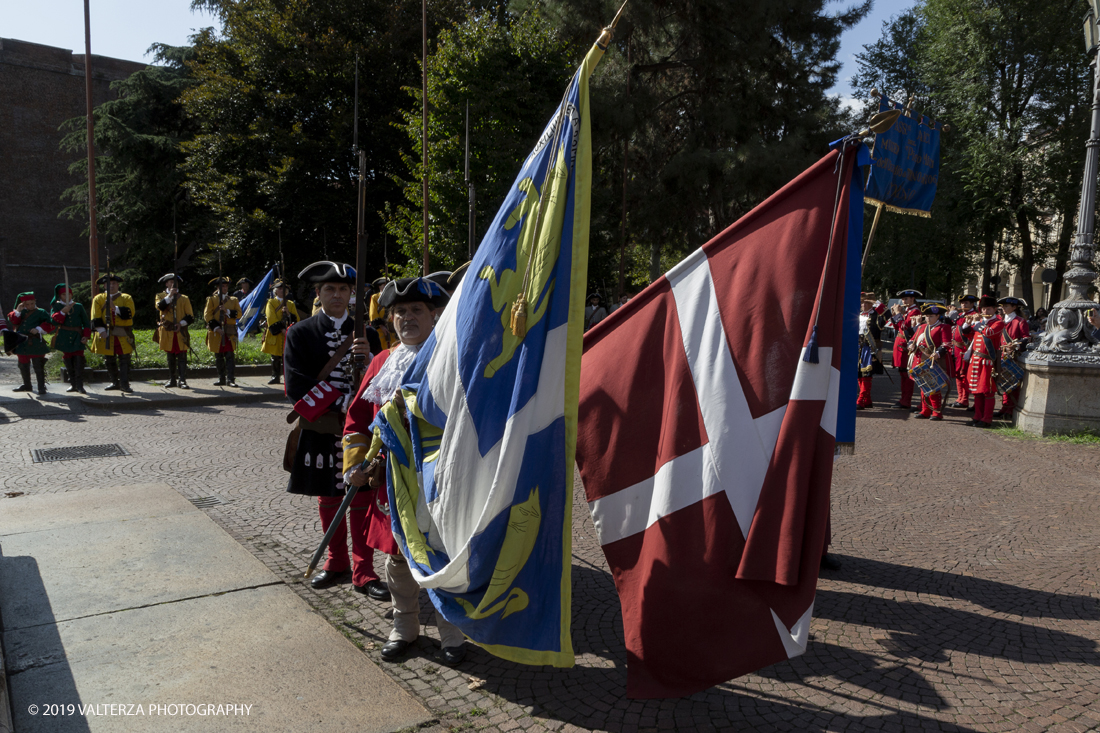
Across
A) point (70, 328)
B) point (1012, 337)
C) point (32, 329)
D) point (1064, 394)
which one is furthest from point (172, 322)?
point (1064, 394)

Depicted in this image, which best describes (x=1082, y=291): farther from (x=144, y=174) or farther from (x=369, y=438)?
(x=144, y=174)

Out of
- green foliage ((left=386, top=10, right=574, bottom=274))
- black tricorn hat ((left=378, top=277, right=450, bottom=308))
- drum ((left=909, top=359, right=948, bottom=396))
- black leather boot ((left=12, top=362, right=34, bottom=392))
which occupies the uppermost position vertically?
green foliage ((left=386, top=10, right=574, bottom=274))

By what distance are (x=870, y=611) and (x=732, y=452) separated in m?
1.97

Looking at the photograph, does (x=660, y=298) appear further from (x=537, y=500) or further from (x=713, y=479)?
(x=537, y=500)

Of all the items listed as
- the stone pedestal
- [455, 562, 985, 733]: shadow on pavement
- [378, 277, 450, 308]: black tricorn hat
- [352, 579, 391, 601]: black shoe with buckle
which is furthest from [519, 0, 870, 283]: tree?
[455, 562, 985, 733]: shadow on pavement

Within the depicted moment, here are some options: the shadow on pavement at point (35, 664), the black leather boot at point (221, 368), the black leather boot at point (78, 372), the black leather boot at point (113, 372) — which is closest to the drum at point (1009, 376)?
the shadow on pavement at point (35, 664)

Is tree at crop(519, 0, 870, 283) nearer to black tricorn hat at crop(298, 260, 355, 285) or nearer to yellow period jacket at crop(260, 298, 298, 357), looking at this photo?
yellow period jacket at crop(260, 298, 298, 357)

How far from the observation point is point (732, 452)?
2914 mm

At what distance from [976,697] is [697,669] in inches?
54.6

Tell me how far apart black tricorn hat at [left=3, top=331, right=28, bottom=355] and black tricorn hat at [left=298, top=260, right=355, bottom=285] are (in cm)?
829

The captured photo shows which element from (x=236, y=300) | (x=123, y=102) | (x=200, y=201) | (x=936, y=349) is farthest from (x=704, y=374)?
(x=123, y=102)

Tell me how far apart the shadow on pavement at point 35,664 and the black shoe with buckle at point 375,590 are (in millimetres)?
1489

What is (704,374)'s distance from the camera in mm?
3031

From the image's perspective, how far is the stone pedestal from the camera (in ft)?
32.0
